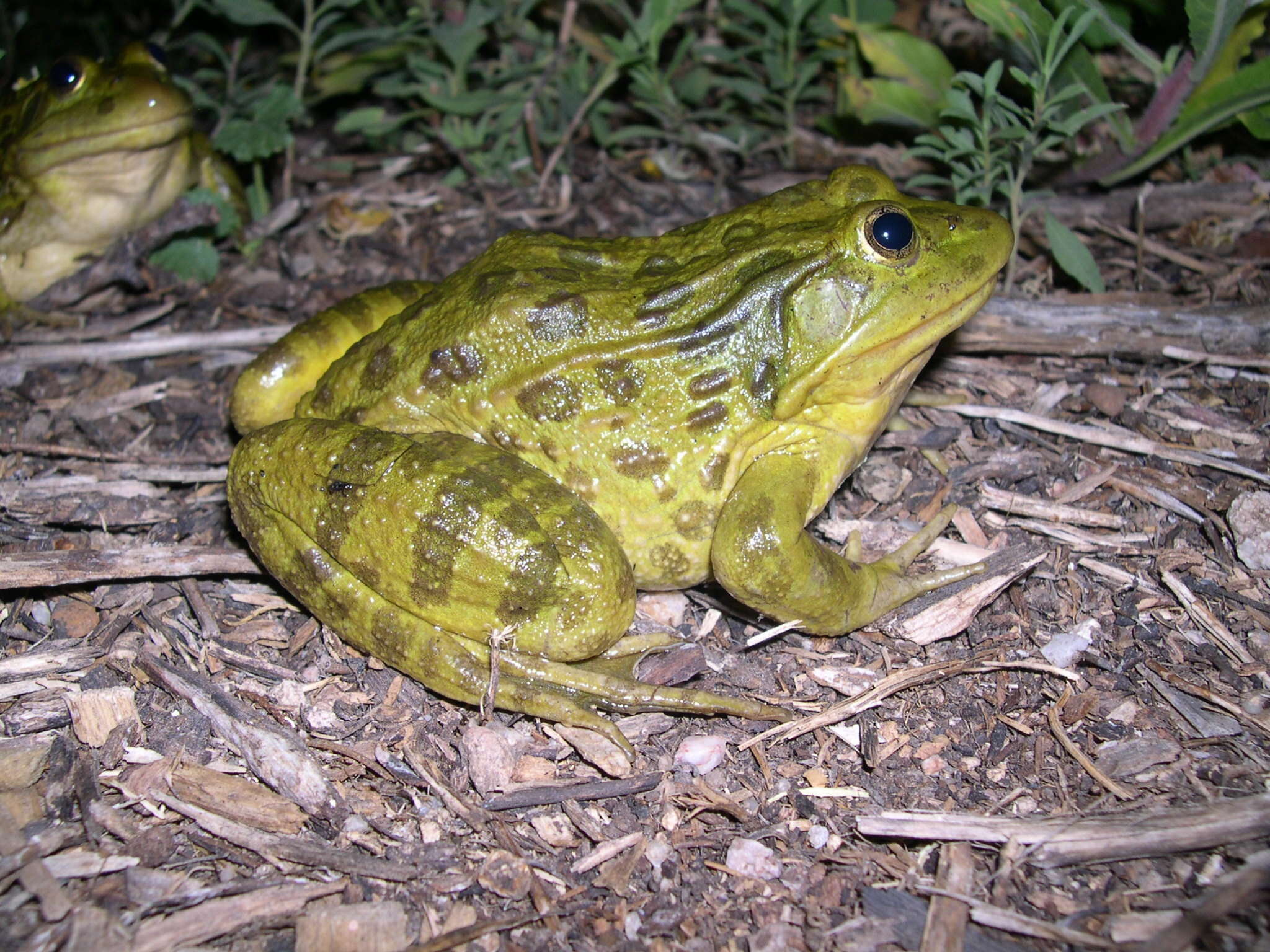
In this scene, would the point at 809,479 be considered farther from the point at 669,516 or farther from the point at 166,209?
the point at 166,209

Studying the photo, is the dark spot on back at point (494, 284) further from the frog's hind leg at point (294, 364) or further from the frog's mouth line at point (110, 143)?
the frog's mouth line at point (110, 143)

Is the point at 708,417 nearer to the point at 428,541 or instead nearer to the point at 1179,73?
the point at 428,541

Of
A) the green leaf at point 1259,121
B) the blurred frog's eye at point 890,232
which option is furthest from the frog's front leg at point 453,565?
the green leaf at point 1259,121

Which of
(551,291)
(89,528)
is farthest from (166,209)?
(551,291)

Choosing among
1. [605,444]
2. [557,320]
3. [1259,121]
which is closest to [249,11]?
[557,320]

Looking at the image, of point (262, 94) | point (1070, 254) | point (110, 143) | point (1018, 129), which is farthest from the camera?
point (262, 94)

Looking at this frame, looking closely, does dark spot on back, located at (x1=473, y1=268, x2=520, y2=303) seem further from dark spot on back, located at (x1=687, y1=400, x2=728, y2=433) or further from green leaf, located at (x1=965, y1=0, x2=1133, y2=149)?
green leaf, located at (x1=965, y1=0, x2=1133, y2=149)
